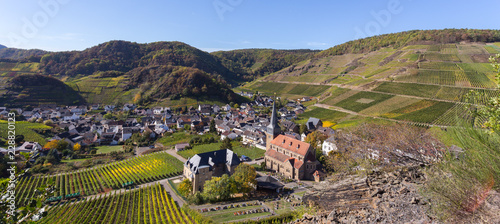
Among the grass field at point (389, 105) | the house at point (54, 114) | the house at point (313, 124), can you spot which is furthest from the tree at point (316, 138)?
the house at point (54, 114)

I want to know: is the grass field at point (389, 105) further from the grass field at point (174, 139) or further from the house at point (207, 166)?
the grass field at point (174, 139)

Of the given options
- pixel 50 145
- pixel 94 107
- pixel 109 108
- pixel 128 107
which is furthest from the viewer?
pixel 128 107

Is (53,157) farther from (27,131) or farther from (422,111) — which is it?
(422,111)

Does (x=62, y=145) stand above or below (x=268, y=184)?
above

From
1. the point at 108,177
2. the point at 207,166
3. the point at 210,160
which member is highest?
the point at 210,160

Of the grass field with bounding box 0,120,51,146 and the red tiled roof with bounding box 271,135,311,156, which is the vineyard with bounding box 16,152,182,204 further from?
the grass field with bounding box 0,120,51,146

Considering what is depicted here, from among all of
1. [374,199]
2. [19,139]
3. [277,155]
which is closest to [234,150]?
[277,155]
